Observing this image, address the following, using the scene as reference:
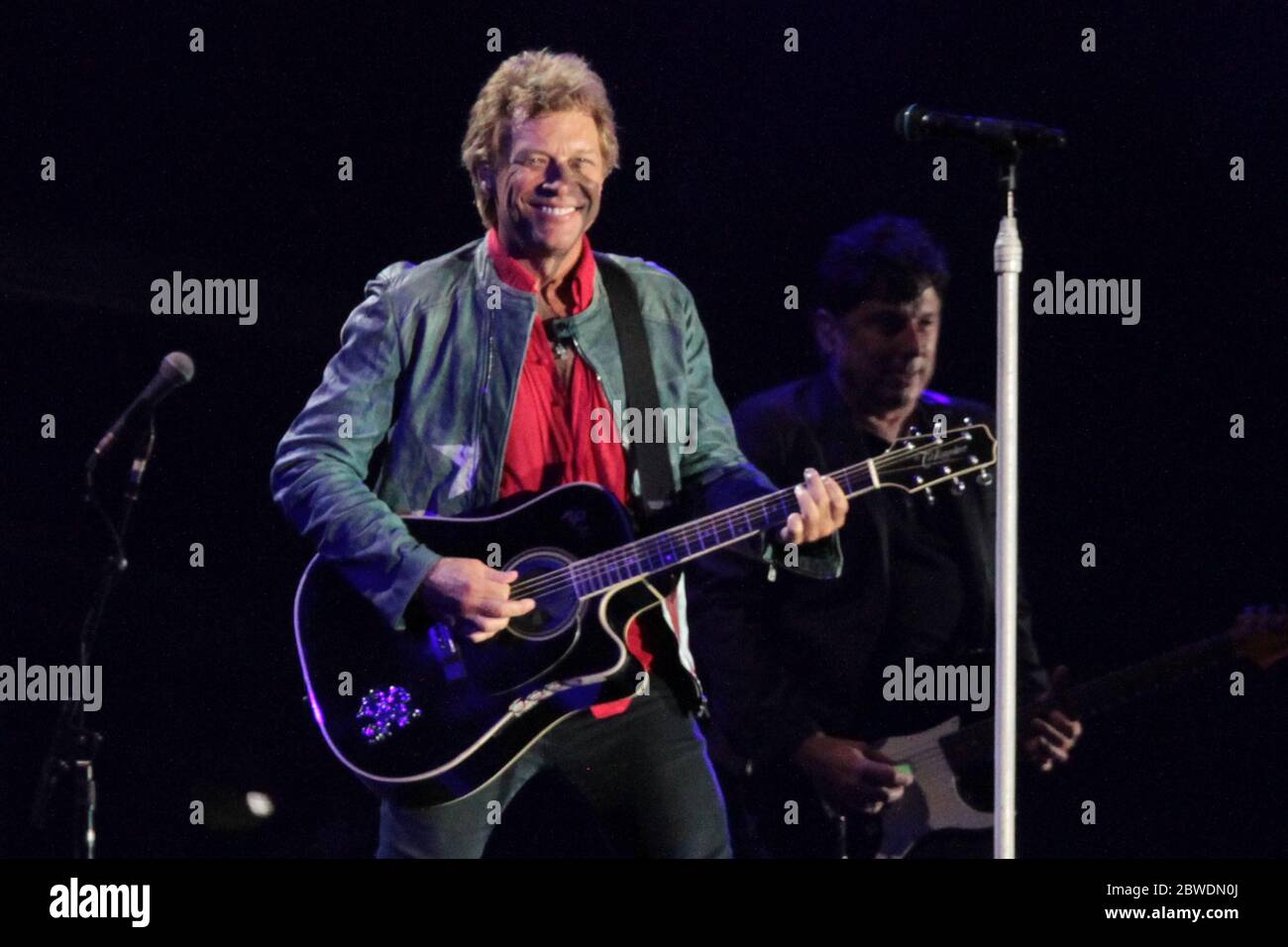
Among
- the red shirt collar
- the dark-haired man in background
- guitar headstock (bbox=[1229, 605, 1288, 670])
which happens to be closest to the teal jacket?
the red shirt collar

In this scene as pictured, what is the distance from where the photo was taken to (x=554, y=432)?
149 inches

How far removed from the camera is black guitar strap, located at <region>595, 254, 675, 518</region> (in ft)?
12.5

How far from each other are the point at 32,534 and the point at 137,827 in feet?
2.35

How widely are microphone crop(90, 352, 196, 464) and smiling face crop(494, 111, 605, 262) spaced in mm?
806

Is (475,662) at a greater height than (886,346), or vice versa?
(886,346)

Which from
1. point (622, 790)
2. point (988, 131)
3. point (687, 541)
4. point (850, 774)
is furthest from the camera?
point (850, 774)

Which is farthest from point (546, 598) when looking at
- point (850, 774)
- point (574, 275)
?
point (850, 774)

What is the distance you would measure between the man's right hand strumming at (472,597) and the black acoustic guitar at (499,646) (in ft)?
0.10

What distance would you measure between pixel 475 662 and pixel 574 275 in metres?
0.88

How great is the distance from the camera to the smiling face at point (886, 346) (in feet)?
13.4

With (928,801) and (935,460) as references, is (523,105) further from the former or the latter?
(928,801)

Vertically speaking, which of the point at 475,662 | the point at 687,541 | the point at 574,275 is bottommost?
the point at 475,662
